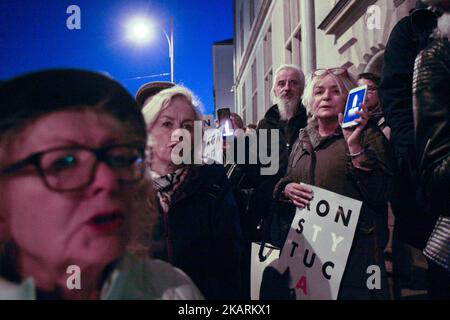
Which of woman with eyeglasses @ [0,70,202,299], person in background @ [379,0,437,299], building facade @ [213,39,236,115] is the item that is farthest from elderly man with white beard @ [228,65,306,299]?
woman with eyeglasses @ [0,70,202,299]

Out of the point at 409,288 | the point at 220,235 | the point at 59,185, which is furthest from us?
the point at 409,288

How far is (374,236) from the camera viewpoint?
1.64 metres

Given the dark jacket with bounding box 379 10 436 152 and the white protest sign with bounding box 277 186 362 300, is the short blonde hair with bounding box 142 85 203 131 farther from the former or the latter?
the dark jacket with bounding box 379 10 436 152

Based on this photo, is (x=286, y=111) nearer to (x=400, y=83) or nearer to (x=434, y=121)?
(x=400, y=83)

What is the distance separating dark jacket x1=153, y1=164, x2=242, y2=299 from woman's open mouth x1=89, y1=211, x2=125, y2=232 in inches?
10.6

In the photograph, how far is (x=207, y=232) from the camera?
4.63 feet

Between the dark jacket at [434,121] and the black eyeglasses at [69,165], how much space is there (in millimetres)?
866

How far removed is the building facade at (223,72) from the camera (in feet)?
5.50

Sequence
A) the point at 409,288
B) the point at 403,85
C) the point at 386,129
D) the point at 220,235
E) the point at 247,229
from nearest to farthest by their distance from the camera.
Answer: the point at 220,235 → the point at 403,85 → the point at 409,288 → the point at 247,229 → the point at 386,129

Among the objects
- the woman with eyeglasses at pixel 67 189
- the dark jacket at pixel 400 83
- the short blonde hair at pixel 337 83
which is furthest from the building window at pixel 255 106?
the woman with eyeglasses at pixel 67 189

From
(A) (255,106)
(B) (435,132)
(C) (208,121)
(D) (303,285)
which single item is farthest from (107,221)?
(A) (255,106)

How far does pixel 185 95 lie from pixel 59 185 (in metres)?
0.54
